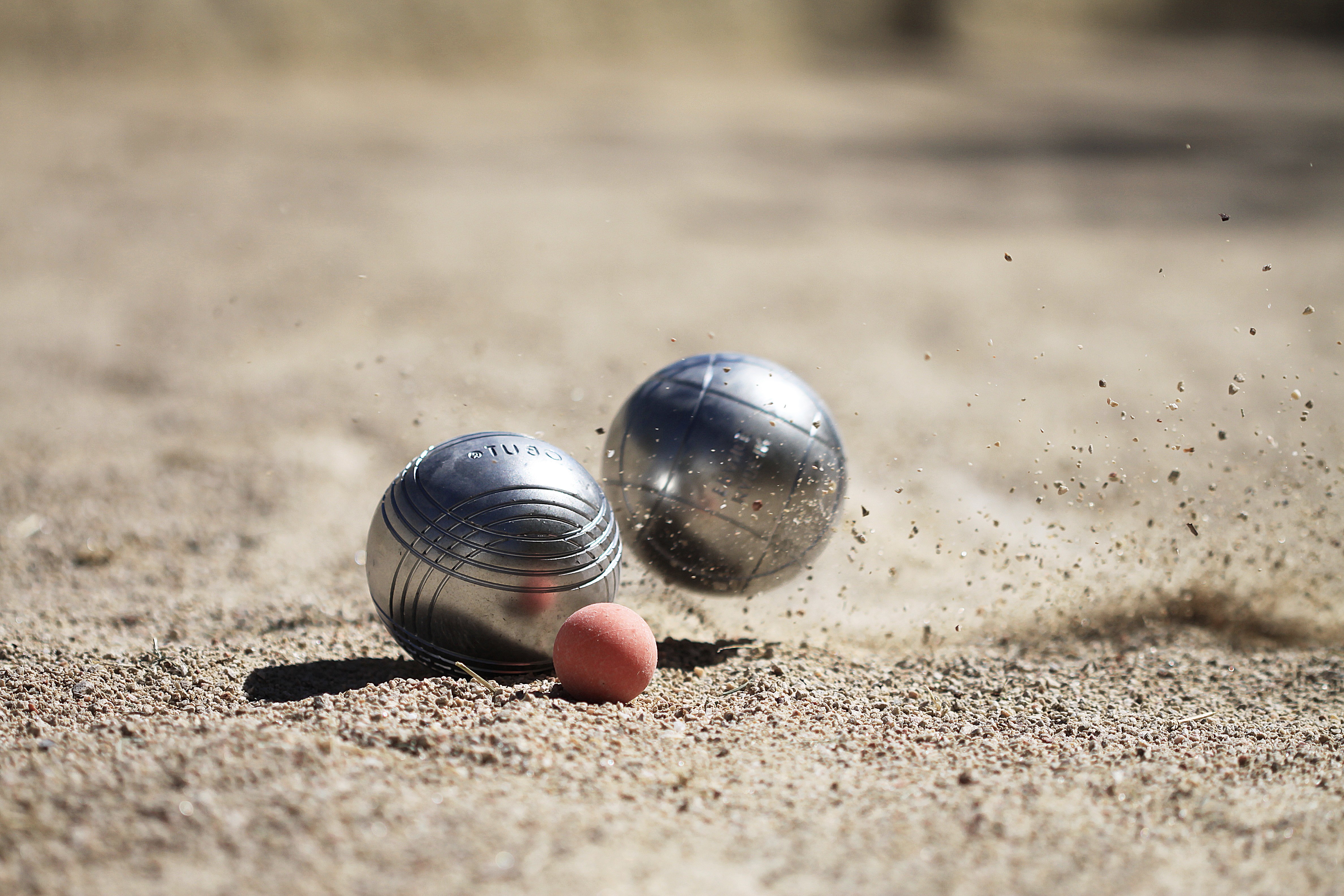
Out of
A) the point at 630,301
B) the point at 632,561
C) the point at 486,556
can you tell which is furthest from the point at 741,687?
the point at 630,301

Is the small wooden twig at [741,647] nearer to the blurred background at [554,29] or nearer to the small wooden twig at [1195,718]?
the small wooden twig at [1195,718]

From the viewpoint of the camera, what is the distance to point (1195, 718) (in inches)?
206

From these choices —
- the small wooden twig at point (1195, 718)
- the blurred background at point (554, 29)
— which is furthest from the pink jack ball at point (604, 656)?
the blurred background at point (554, 29)

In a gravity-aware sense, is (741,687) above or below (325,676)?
above

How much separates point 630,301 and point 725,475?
7.13 meters

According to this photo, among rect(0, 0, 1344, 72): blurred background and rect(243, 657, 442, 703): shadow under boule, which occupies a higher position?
rect(0, 0, 1344, 72): blurred background

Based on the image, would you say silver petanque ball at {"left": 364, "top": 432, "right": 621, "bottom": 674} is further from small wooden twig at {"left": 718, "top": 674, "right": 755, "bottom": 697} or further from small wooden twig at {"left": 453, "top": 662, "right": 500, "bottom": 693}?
small wooden twig at {"left": 718, "top": 674, "right": 755, "bottom": 697}

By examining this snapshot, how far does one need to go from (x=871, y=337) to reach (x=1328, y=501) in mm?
4951

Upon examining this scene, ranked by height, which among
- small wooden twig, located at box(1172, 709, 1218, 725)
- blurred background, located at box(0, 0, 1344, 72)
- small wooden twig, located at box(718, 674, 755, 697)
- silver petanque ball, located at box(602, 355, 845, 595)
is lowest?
small wooden twig, located at box(718, 674, 755, 697)

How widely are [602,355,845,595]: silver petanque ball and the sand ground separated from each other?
1.30 feet

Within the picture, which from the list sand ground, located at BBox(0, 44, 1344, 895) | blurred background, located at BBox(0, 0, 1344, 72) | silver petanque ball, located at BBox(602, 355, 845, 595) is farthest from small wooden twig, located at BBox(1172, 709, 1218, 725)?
blurred background, located at BBox(0, 0, 1344, 72)

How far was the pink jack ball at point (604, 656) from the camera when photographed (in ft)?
15.8

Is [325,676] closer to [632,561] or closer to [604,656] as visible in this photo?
[604,656]

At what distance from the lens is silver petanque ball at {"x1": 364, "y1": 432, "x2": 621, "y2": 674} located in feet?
16.5
